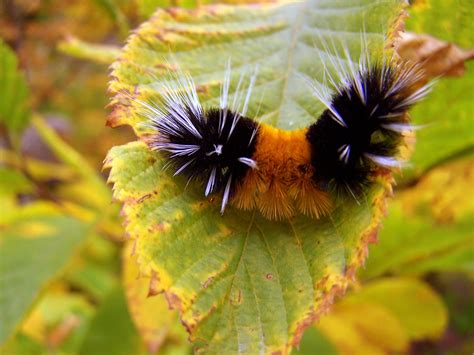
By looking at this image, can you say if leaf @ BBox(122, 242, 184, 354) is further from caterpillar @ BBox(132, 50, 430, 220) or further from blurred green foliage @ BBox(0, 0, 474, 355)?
caterpillar @ BBox(132, 50, 430, 220)

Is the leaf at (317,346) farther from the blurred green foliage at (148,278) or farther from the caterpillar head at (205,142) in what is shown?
the caterpillar head at (205,142)

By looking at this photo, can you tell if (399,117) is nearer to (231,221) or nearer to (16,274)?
(231,221)

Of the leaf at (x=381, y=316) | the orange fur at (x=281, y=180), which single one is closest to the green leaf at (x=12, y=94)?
the orange fur at (x=281, y=180)

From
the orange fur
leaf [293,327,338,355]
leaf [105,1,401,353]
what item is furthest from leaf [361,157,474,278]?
the orange fur

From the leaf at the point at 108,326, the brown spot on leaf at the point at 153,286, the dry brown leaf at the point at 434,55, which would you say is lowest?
the leaf at the point at 108,326

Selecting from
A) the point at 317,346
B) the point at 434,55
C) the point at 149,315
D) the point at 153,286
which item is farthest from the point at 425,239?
the point at 153,286

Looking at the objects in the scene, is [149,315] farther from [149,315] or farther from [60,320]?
[60,320]
